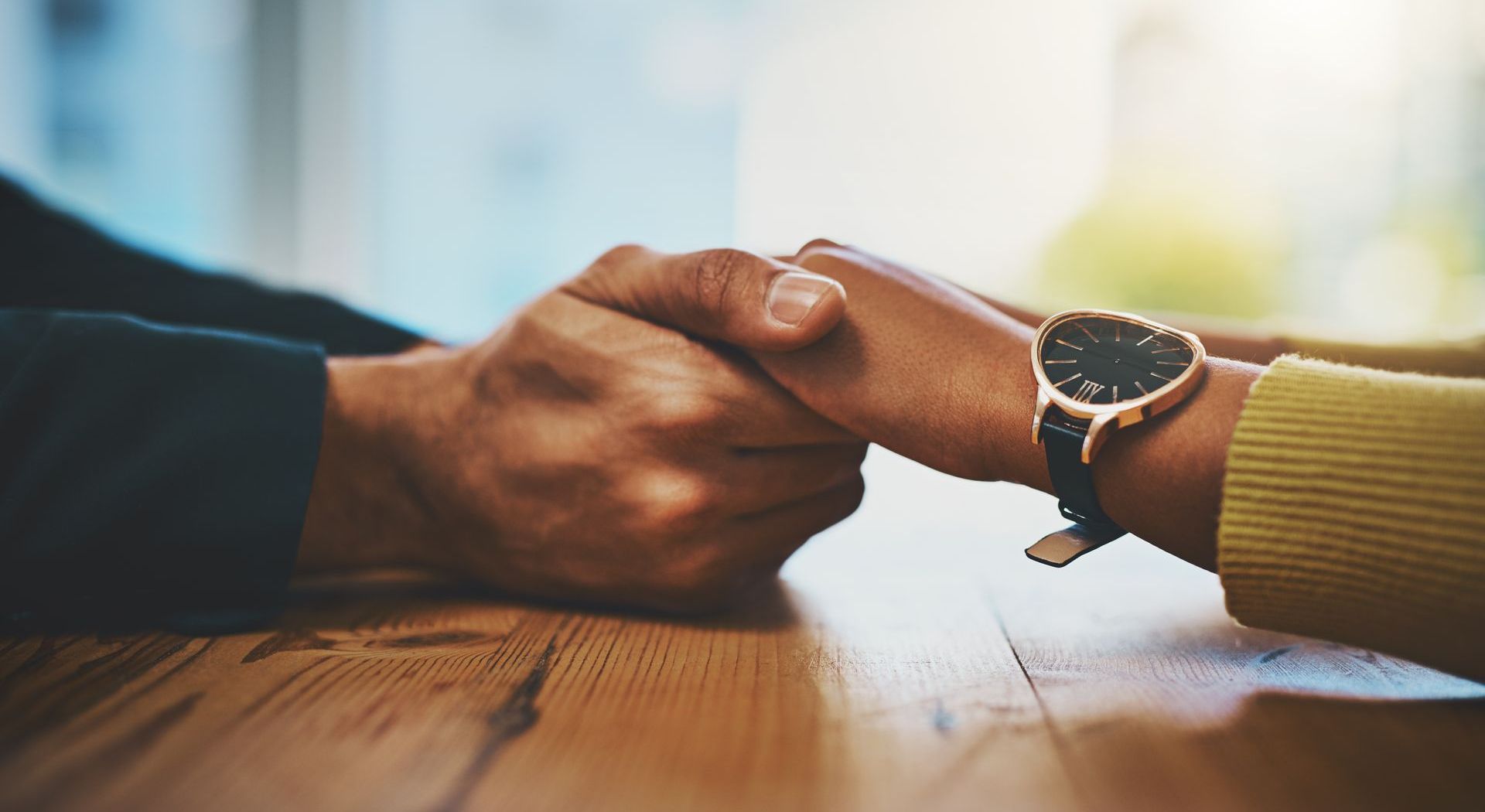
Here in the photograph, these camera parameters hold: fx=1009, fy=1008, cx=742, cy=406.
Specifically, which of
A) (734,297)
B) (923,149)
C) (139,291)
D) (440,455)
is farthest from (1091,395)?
(923,149)

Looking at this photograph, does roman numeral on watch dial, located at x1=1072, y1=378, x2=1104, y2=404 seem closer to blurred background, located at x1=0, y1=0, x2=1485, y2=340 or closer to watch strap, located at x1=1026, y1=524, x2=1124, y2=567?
watch strap, located at x1=1026, y1=524, x2=1124, y2=567

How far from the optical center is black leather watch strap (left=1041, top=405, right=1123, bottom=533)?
21.9 inches

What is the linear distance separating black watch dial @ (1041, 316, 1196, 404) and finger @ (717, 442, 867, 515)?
0.60ft

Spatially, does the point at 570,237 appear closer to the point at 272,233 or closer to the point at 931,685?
the point at 272,233

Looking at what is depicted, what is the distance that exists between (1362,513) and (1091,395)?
5.5 inches

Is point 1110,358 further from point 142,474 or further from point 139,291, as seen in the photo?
point 139,291

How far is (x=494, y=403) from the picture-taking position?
738mm

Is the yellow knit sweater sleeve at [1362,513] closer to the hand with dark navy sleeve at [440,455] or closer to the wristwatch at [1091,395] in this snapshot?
the wristwatch at [1091,395]

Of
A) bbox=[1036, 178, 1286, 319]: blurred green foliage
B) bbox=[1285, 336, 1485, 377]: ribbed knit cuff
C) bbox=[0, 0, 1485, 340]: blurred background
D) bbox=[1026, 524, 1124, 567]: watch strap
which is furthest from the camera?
bbox=[1036, 178, 1286, 319]: blurred green foliage

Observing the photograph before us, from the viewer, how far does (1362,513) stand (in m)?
0.48

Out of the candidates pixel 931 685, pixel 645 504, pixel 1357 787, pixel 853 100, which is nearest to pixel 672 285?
pixel 645 504

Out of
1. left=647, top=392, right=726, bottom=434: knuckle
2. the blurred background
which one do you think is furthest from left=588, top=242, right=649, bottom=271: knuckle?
the blurred background

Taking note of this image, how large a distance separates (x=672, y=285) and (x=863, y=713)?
0.32 meters

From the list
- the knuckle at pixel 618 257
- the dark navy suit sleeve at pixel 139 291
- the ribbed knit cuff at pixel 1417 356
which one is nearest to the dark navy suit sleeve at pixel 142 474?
the knuckle at pixel 618 257
